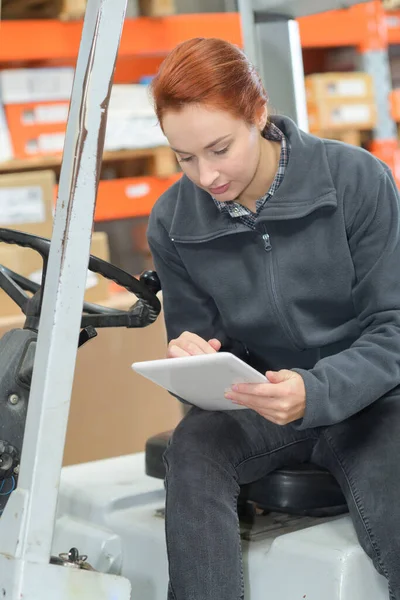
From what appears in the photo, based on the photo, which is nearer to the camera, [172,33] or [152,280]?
[152,280]

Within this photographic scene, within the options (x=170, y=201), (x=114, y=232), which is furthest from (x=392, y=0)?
(x=170, y=201)

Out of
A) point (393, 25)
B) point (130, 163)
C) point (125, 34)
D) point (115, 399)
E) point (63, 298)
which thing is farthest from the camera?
point (393, 25)

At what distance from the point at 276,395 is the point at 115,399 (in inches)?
64.4

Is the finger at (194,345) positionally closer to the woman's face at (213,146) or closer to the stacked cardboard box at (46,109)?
the woman's face at (213,146)

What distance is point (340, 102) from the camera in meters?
5.07

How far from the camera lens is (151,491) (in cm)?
208

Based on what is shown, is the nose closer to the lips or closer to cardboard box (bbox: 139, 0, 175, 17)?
the lips

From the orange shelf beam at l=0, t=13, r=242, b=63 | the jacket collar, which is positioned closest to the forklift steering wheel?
the jacket collar

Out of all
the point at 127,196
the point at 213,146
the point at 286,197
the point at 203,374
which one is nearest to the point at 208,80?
the point at 213,146

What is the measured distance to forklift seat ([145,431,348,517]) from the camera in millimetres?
1746

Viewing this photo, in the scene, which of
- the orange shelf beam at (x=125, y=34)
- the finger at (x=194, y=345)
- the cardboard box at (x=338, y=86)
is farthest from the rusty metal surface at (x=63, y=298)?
the cardboard box at (x=338, y=86)

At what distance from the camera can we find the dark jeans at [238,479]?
1.54 m

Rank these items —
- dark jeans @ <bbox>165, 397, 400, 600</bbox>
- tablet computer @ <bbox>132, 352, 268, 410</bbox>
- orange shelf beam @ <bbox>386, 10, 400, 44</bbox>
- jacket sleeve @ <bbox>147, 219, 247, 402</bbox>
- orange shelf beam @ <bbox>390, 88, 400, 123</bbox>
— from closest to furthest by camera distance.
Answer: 1. tablet computer @ <bbox>132, 352, 268, 410</bbox>
2. dark jeans @ <bbox>165, 397, 400, 600</bbox>
3. jacket sleeve @ <bbox>147, 219, 247, 402</bbox>
4. orange shelf beam @ <bbox>390, 88, 400, 123</bbox>
5. orange shelf beam @ <bbox>386, 10, 400, 44</bbox>

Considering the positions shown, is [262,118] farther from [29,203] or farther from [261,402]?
[29,203]
